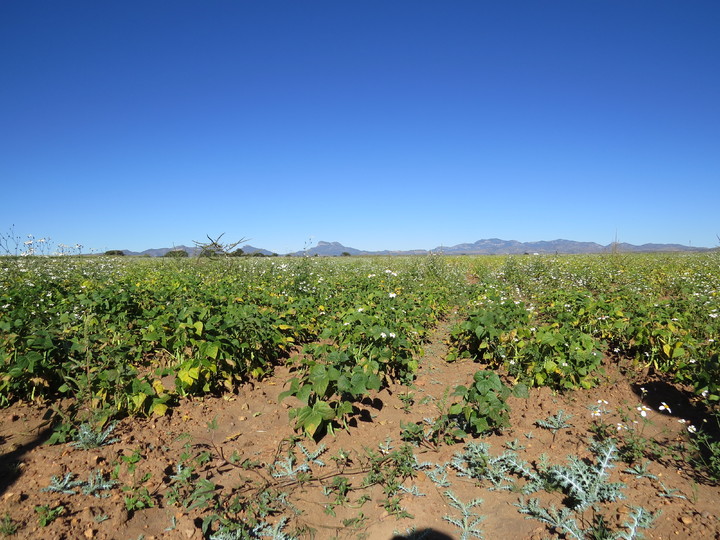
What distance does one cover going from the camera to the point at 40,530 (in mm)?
2621

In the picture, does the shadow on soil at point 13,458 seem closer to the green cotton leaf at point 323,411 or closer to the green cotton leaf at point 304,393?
the green cotton leaf at point 304,393

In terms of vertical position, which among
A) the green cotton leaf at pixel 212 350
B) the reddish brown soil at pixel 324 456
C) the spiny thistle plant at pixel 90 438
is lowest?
the reddish brown soil at pixel 324 456

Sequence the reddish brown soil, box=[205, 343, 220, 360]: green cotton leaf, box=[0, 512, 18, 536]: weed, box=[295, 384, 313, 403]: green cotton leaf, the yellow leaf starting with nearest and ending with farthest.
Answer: box=[0, 512, 18, 536]: weed, the reddish brown soil, box=[295, 384, 313, 403]: green cotton leaf, the yellow leaf, box=[205, 343, 220, 360]: green cotton leaf

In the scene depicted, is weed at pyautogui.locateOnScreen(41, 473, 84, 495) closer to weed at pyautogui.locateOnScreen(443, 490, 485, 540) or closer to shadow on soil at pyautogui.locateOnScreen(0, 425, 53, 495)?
shadow on soil at pyautogui.locateOnScreen(0, 425, 53, 495)

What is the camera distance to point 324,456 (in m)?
3.82

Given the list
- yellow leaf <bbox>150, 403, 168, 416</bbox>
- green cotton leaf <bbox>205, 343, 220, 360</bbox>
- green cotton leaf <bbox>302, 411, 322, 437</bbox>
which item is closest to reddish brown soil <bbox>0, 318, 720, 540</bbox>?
yellow leaf <bbox>150, 403, 168, 416</bbox>

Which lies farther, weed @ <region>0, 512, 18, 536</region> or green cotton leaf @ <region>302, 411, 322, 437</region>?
green cotton leaf @ <region>302, 411, 322, 437</region>

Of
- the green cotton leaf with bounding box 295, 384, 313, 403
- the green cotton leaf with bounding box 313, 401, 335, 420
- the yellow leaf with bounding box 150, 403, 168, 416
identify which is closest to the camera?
the green cotton leaf with bounding box 313, 401, 335, 420

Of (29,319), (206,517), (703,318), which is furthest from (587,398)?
(29,319)

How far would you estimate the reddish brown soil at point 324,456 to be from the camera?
280cm

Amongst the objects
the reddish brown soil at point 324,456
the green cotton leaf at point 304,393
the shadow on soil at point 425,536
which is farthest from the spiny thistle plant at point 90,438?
the shadow on soil at point 425,536

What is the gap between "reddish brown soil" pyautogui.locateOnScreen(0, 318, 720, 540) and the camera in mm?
2797

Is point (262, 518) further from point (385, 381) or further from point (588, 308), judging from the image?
point (588, 308)

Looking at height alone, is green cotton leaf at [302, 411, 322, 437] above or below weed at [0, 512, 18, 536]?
above
